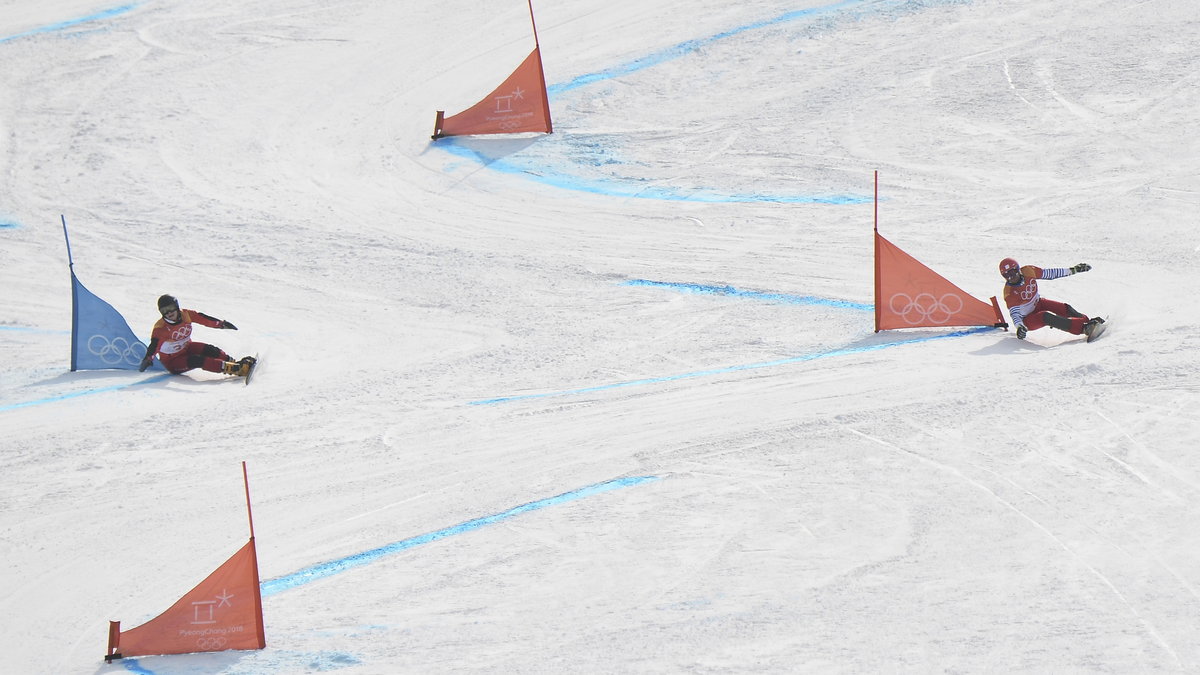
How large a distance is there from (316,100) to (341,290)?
5.42 metres

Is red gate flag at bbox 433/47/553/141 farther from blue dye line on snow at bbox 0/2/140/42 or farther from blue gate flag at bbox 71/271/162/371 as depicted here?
blue dye line on snow at bbox 0/2/140/42

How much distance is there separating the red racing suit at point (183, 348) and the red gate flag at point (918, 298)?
238 inches

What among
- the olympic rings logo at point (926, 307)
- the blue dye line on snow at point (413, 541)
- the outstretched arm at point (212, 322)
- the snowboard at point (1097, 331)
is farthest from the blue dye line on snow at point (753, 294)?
the outstretched arm at point (212, 322)

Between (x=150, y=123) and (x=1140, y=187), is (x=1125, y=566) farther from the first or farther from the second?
(x=150, y=123)

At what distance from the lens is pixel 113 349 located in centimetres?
1283

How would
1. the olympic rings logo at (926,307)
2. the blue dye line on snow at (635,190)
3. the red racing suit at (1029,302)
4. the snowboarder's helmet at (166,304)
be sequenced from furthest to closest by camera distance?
the blue dye line on snow at (635,190)
the olympic rings logo at (926,307)
the snowboarder's helmet at (166,304)
the red racing suit at (1029,302)

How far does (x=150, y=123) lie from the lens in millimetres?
18641

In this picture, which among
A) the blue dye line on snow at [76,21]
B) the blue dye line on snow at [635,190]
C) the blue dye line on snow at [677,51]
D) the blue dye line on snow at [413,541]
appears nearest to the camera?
the blue dye line on snow at [413,541]

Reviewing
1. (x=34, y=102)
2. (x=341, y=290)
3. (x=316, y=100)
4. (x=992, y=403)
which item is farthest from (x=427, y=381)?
(x=34, y=102)

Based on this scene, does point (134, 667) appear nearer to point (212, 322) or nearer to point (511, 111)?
point (212, 322)

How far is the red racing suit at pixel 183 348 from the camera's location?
41.3ft

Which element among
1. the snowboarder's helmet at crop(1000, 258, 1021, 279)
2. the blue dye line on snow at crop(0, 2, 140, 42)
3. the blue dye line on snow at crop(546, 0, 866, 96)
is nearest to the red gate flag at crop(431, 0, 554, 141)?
the blue dye line on snow at crop(546, 0, 866, 96)

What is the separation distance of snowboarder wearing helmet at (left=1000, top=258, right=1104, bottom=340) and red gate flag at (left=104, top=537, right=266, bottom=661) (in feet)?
22.7

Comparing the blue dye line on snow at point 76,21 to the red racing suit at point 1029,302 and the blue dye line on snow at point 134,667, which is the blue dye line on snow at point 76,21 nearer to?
the blue dye line on snow at point 134,667
